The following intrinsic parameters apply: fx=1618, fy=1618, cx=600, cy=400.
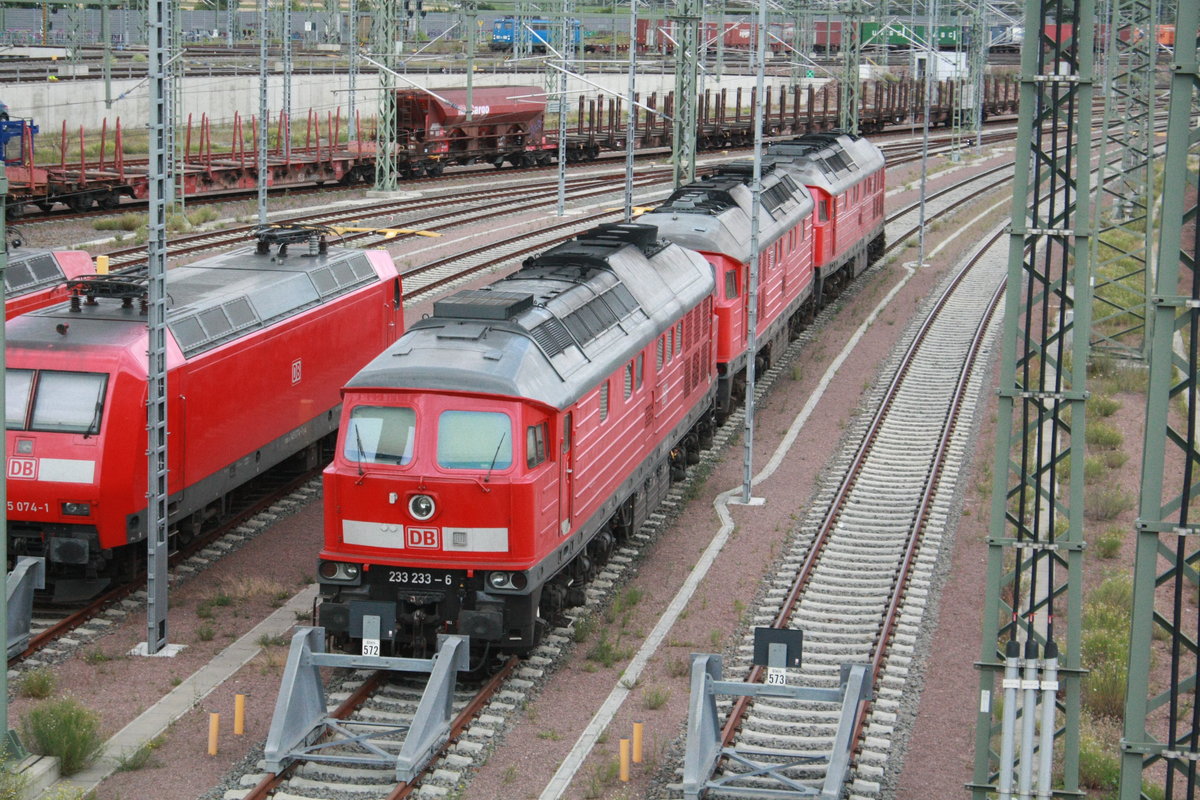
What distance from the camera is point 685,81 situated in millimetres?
32750

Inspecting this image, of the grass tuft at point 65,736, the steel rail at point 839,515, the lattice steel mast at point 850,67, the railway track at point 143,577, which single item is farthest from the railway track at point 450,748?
the lattice steel mast at point 850,67

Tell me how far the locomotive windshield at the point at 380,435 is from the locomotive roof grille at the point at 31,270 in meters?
8.57

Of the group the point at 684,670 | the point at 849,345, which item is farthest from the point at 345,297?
the point at 849,345

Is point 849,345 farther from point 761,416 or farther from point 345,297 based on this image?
point 345,297

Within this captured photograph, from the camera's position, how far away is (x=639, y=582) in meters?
18.8

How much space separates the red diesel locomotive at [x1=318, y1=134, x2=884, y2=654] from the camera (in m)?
14.9

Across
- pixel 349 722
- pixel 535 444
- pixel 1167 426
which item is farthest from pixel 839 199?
pixel 1167 426

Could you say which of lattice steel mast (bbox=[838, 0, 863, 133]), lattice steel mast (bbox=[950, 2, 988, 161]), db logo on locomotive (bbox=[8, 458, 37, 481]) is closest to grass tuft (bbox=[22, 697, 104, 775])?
db logo on locomotive (bbox=[8, 458, 37, 481])

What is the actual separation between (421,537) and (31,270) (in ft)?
33.2

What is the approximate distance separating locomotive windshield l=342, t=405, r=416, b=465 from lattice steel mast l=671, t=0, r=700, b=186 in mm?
17581

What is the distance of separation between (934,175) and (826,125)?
18241 millimetres

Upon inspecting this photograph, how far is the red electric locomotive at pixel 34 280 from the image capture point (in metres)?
21.6

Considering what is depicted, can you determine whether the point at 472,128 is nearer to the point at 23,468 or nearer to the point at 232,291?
the point at 232,291

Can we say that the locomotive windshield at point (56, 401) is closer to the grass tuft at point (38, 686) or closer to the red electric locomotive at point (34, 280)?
the grass tuft at point (38, 686)
